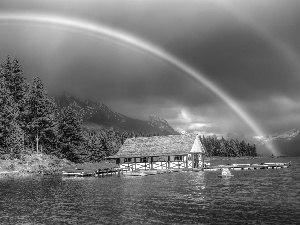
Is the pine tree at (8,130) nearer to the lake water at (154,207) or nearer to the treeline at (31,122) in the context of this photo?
the treeline at (31,122)

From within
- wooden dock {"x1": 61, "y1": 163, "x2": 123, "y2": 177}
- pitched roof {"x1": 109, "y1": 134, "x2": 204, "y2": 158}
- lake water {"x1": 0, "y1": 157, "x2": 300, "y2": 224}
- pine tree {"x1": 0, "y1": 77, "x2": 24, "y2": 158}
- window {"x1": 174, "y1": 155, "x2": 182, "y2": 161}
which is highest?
pine tree {"x1": 0, "y1": 77, "x2": 24, "y2": 158}

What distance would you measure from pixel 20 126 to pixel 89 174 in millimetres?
29002

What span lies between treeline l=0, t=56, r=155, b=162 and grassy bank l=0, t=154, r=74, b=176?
89.3 inches

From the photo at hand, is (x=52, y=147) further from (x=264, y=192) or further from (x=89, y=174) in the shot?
(x=264, y=192)

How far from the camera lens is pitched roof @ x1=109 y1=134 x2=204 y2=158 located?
7919 centimetres

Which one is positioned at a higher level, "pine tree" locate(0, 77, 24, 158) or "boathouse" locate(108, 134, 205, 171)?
"pine tree" locate(0, 77, 24, 158)

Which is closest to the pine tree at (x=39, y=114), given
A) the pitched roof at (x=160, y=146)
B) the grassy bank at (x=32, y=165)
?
the grassy bank at (x=32, y=165)

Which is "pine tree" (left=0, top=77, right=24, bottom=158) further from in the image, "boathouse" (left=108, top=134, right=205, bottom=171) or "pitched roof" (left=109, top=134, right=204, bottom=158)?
"pitched roof" (left=109, top=134, right=204, bottom=158)

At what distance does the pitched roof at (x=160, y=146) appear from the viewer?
79.2 m

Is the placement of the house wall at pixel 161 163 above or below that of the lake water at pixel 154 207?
above

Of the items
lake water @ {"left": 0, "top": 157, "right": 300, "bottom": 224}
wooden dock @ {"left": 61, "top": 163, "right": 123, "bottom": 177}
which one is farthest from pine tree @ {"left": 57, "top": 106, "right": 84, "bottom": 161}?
lake water @ {"left": 0, "top": 157, "right": 300, "bottom": 224}

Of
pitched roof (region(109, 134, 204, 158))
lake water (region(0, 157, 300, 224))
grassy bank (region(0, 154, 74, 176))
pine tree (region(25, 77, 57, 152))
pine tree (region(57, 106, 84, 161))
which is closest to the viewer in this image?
lake water (region(0, 157, 300, 224))

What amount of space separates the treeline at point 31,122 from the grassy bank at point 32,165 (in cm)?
227

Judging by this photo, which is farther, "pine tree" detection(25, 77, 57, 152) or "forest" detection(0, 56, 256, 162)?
"pine tree" detection(25, 77, 57, 152)
